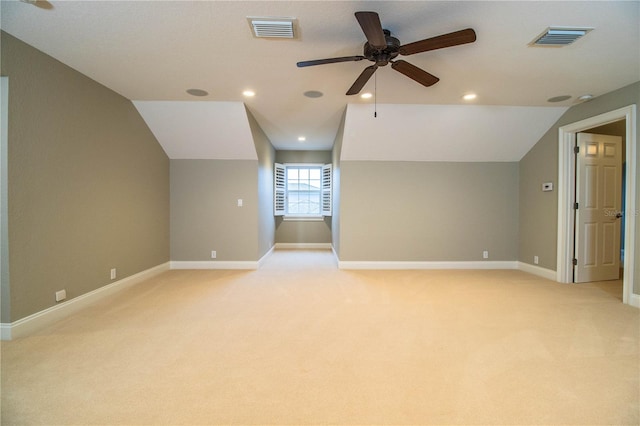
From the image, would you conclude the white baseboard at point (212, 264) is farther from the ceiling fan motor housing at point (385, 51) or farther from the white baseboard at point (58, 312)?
the ceiling fan motor housing at point (385, 51)

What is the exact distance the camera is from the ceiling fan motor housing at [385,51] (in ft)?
6.54

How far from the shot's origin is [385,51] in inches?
80.7

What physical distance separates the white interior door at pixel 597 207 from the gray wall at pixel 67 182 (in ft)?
20.9

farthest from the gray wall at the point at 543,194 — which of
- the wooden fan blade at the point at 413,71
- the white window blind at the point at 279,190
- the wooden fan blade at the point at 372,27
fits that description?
the white window blind at the point at 279,190

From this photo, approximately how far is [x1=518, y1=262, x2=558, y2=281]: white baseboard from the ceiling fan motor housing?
163 inches

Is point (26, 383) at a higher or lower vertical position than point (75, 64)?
lower

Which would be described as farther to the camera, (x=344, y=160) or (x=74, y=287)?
(x=344, y=160)

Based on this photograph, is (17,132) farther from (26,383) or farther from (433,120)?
(433,120)

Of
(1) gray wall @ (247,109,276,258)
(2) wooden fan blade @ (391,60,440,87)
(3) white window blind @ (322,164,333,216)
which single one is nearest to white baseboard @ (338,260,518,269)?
(1) gray wall @ (247,109,276,258)

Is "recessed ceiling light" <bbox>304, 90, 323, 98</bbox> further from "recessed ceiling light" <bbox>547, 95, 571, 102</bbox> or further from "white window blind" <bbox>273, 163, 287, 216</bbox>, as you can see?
"white window blind" <bbox>273, 163, 287, 216</bbox>

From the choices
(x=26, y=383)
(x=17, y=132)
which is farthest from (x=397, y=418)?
(x=17, y=132)

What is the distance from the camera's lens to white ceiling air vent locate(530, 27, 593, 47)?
2.03 meters

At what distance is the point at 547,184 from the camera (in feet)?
13.3

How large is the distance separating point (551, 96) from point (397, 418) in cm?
416
